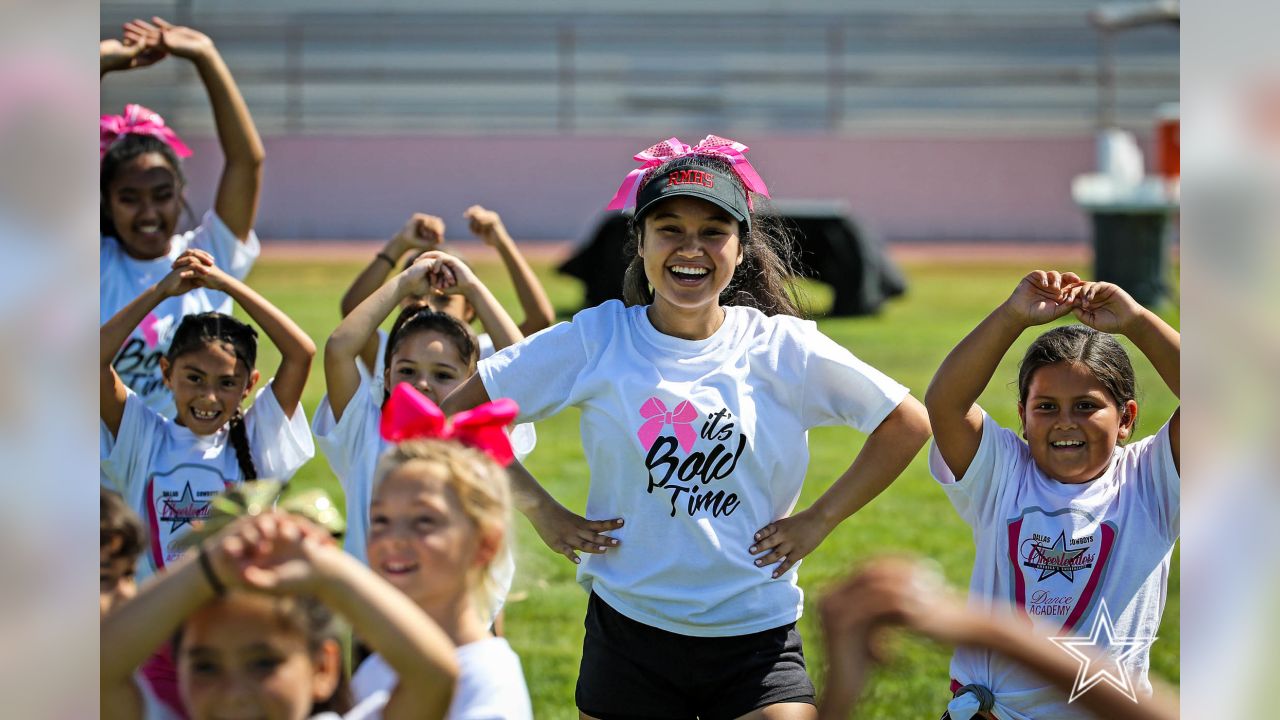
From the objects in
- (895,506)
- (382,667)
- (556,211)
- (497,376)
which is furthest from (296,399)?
(556,211)

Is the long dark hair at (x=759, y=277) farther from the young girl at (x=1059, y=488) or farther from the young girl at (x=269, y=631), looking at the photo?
the young girl at (x=269, y=631)

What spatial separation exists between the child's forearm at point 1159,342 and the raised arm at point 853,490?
1.48ft

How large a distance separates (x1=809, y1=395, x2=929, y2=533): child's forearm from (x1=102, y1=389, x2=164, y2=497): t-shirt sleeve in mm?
1653

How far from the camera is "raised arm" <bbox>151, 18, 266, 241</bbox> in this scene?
13.9 ft

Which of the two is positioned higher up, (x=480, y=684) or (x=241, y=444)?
(x=241, y=444)

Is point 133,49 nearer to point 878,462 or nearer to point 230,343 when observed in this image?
point 230,343

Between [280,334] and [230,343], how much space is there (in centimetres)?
14

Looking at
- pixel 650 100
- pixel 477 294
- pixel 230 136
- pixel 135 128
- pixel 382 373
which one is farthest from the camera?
pixel 650 100

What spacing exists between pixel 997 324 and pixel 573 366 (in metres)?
0.86

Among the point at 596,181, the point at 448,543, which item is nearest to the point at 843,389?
the point at 448,543

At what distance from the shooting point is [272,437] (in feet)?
12.9

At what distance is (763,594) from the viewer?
3.20 meters

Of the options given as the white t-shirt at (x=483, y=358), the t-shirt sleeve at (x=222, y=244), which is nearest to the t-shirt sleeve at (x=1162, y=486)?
the white t-shirt at (x=483, y=358)

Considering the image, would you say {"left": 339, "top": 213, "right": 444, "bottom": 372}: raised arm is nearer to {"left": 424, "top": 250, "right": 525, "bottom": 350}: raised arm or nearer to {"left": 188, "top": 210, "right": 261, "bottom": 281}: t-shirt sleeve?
{"left": 188, "top": 210, "right": 261, "bottom": 281}: t-shirt sleeve
